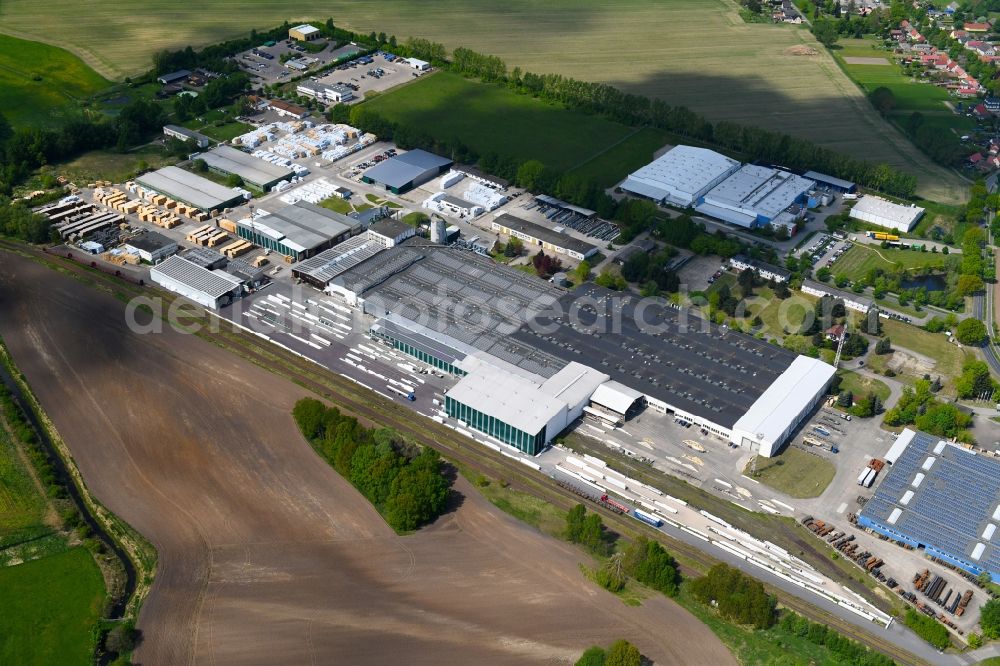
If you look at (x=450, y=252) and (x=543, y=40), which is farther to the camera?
(x=543, y=40)

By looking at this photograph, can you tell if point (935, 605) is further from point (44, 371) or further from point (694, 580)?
point (44, 371)

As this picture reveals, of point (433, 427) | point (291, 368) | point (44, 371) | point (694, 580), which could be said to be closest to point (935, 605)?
point (694, 580)

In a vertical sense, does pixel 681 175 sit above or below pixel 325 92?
below

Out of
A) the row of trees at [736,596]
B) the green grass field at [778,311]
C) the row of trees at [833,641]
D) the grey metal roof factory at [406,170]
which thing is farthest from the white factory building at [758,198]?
the row of trees at [833,641]

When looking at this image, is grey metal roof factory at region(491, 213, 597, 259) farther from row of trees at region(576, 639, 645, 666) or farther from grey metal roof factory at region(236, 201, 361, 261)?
row of trees at region(576, 639, 645, 666)

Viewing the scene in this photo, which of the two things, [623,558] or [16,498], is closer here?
[623,558]

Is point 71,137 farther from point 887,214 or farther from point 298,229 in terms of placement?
point 887,214

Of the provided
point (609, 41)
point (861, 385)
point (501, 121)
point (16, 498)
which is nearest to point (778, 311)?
point (861, 385)
